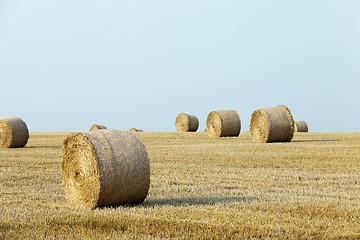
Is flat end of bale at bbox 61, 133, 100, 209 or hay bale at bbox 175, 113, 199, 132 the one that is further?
hay bale at bbox 175, 113, 199, 132

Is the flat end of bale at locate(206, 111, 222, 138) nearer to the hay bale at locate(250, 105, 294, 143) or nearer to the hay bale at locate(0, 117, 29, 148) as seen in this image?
the hay bale at locate(250, 105, 294, 143)

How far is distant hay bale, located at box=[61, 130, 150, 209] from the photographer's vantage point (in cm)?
795

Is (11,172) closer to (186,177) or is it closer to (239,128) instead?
(186,177)

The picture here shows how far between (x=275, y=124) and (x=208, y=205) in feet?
52.1

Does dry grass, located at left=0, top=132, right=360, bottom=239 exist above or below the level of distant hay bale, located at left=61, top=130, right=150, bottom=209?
below

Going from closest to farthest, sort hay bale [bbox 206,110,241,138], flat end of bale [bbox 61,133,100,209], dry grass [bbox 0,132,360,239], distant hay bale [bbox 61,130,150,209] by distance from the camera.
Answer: dry grass [bbox 0,132,360,239], distant hay bale [bbox 61,130,150,209], flat end of bale [bbox 61,133,100,209], hay bale [bbox 206,110,241,138]

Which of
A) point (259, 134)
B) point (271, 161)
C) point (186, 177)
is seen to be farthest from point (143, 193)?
point (259, 134)

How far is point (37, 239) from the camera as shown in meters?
6.01

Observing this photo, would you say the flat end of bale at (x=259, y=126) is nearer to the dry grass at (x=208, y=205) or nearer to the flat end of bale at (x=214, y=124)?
the flat end of bale at (x=214, y=124)

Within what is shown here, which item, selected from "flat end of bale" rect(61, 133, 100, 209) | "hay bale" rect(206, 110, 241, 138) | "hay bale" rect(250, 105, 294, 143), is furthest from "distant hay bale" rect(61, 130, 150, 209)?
"hay bale" rect(206, 110, 241, 138)

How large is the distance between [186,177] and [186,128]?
1102 inches

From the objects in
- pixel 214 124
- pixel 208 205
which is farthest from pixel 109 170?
pixel 214 124

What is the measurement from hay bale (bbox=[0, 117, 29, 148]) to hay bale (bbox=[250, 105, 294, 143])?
39.0 feet

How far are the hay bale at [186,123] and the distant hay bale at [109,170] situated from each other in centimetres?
3114
